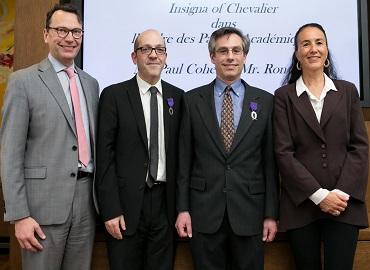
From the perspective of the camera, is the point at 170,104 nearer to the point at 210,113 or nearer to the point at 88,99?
the point at 210,113

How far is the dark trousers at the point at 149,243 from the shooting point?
6.14 ft

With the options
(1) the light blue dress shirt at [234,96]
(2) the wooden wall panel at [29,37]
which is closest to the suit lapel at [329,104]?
(1) the light blue dress shirt at [234,96]

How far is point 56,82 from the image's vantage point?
186cm

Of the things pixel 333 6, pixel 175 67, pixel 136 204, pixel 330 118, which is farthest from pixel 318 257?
pixel 333 6

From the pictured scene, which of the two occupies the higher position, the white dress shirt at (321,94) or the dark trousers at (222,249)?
the white dress shirt at (321,94)

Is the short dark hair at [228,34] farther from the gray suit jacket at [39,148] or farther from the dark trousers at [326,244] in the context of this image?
the dark trousers at [326,244]

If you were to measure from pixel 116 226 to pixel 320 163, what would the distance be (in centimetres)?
94

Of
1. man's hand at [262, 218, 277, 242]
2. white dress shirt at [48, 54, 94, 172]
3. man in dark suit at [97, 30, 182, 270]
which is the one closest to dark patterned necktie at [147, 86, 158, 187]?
man in dark suit at [97, 30, 182, 270]

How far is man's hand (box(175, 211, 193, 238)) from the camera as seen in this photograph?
188cm

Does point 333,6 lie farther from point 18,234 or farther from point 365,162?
point 18,234

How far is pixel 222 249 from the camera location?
1.87m

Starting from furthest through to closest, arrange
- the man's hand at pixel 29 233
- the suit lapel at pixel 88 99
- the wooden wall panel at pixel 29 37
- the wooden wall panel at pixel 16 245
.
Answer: the wooden wall panel at pixel 29 37 → the wooden wall panel at pixel 16 245 → the suit lapel at pixel 88 99 → the man's hand at pixel 29 233

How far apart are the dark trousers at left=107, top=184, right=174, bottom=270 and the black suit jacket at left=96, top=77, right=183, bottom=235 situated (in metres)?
0.04

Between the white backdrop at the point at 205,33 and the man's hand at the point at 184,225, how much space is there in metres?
1.27
